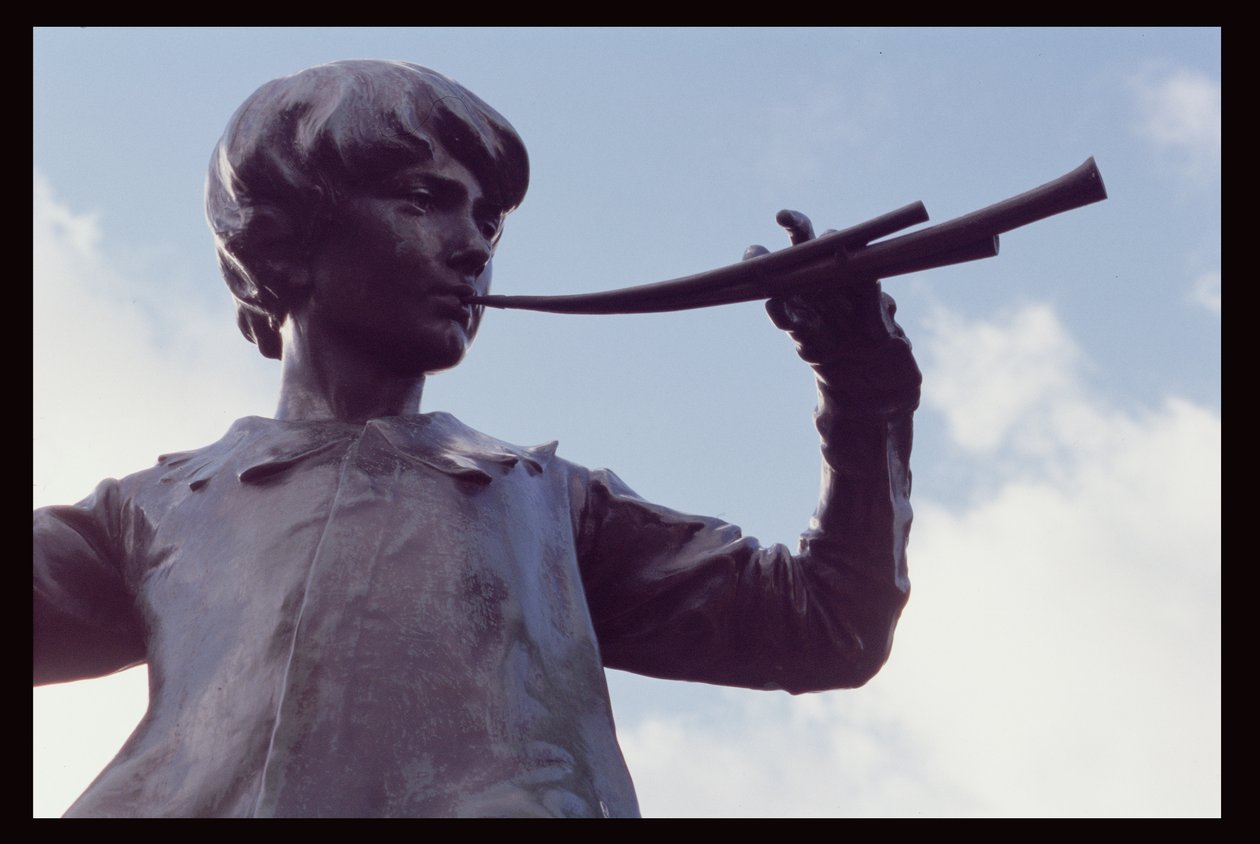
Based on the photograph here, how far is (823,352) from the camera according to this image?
173 inches

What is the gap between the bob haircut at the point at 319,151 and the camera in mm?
4602

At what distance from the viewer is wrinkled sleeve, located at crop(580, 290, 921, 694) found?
449cm

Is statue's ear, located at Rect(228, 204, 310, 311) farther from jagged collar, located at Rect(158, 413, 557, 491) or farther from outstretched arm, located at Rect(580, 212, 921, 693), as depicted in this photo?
outstretched arm, located at Rect(580, 212, 921, 693)

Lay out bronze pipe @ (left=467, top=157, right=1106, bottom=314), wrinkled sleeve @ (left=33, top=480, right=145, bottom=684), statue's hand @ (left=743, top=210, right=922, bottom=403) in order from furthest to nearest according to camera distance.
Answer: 1. wrinkled sleeve @ (left=33, top=480, right=145, bottom=684)
2. statue's hand @ (left=743, top=210, right=922, bottom=403)
3. bronze pipe @ (left=467, top=157, right=1106, bottom=314)

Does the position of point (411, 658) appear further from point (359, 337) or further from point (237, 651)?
point (359, 337)

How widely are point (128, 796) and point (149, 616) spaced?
0.52m

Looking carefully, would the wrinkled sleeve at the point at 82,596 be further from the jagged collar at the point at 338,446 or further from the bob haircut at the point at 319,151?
the bob haircut at the point at 319,151

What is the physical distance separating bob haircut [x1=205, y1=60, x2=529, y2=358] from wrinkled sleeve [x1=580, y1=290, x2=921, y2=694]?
0.84 m

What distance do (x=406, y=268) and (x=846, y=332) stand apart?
0.99m

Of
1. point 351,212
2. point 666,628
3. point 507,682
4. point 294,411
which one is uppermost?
point 351,212

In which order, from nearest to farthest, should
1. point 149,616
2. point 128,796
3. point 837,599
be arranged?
point 128,796 → point 149,616 → point 837,599

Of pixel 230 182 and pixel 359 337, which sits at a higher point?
pixel 230 182

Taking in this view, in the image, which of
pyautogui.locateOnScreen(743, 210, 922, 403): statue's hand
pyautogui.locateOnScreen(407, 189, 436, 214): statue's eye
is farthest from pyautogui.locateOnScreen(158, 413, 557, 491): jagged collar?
pyautogui.locateOnScreen(743, 210, 922, 403): statue's hand

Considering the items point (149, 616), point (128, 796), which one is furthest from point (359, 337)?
point (128, 796)
